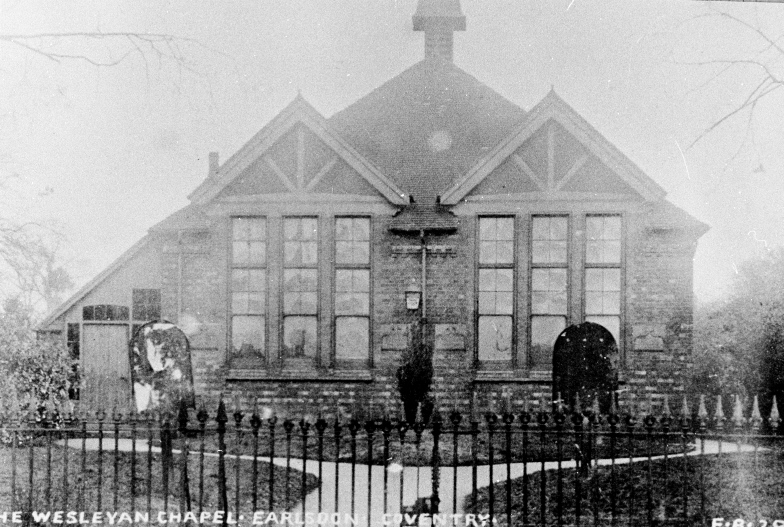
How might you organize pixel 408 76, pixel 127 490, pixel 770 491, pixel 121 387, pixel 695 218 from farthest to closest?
pixel 408 76
pixel 121 387
pixel 695 218
pixel 127 490
pixel 770 491

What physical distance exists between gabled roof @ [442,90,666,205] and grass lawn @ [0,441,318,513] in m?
8.40

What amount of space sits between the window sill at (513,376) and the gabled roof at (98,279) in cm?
879

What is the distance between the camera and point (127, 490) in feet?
32.7

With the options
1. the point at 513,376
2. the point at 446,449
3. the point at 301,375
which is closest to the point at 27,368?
the point at 301,375

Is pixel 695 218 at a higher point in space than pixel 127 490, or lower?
higher

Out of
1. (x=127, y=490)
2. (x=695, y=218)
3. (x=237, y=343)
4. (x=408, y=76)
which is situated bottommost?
(x=127, y=490)

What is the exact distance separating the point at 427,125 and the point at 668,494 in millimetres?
12269

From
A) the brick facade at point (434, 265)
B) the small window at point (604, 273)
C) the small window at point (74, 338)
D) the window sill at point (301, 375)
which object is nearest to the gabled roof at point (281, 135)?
the brick facade at point (434, 265)

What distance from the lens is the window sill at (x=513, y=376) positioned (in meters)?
16.9

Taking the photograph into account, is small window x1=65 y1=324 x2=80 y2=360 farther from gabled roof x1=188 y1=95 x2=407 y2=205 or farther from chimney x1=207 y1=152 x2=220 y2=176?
gabled roof x1=188 y1=95 x2=407 y2=205

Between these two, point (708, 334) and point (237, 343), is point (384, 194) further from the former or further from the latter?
point (708, 334)

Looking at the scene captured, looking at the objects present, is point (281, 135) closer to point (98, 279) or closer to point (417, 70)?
point (417, 70)

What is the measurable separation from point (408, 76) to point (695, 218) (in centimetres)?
861

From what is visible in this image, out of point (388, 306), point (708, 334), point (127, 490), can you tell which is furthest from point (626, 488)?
point (708, 334)
